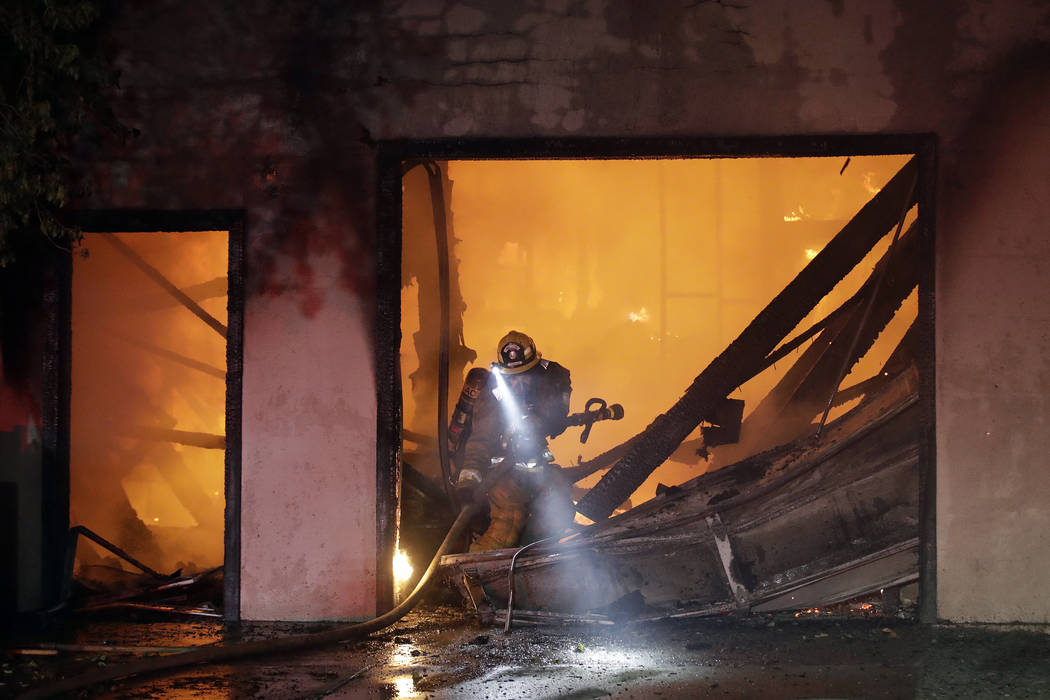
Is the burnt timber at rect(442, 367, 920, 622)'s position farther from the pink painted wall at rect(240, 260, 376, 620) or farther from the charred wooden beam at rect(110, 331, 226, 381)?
the charred wooden beam at rect(110, 331, 226, 381)

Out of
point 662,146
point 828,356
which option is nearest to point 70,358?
point 662,146

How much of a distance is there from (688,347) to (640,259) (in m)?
1.39

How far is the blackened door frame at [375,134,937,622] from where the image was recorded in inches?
222

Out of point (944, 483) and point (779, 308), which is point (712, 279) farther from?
point (944, 483)

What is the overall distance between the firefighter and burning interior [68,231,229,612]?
7.48 ft

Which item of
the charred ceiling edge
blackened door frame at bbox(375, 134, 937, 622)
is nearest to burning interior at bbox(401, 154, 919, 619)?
blackened door frame at bbox(375, 134, 937, 622)

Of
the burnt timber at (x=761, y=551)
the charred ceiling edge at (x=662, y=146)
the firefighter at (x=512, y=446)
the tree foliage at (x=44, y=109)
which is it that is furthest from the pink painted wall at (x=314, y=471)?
the tree foliage at (x=44, y=109)

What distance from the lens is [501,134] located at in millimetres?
5828

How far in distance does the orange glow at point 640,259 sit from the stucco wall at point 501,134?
17.6 ft

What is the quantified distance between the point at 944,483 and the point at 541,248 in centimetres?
739

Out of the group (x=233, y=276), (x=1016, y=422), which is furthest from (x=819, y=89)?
(x=233, y=276)

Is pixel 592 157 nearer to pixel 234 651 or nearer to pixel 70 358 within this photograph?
pixel 234 651

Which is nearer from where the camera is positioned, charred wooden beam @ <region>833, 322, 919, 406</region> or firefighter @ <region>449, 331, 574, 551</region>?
charred wooden beam @ <region>833, 322, 919, 406</region>

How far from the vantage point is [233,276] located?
5.95 m
